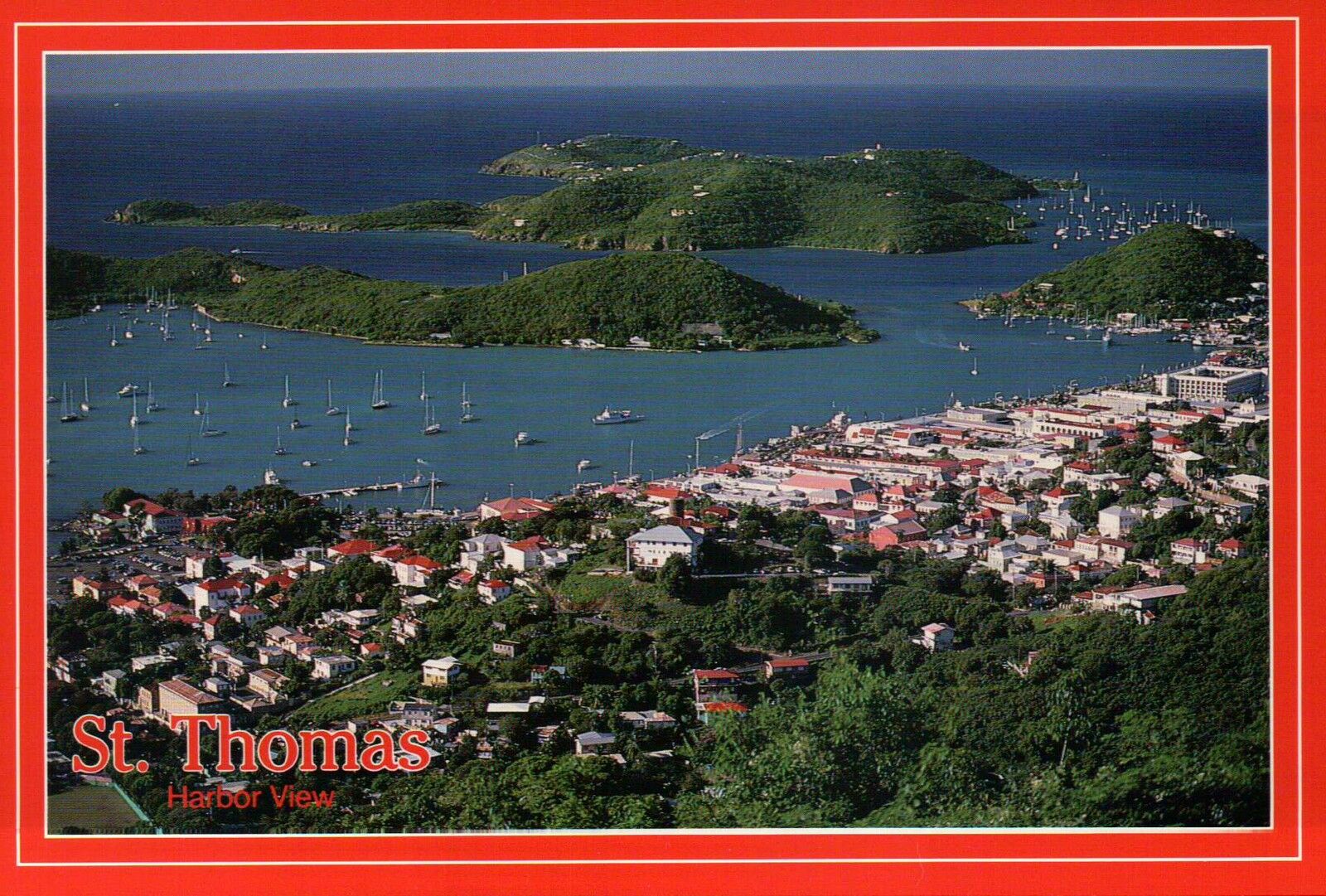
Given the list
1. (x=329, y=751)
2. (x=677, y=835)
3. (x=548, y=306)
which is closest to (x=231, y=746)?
(x=329, y=751)

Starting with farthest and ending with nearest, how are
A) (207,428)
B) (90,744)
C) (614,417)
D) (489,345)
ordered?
(489,345) → (614,417) → (207,428) → (90,744)

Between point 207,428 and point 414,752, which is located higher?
point 207,428

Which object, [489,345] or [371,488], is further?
[489,345]

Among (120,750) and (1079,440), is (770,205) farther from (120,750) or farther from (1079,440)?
(120,750)

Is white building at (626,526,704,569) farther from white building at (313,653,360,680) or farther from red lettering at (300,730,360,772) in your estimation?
red lettering at (300,730,360,772)

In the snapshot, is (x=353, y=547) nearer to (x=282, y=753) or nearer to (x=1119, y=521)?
(x=282, y=753)
